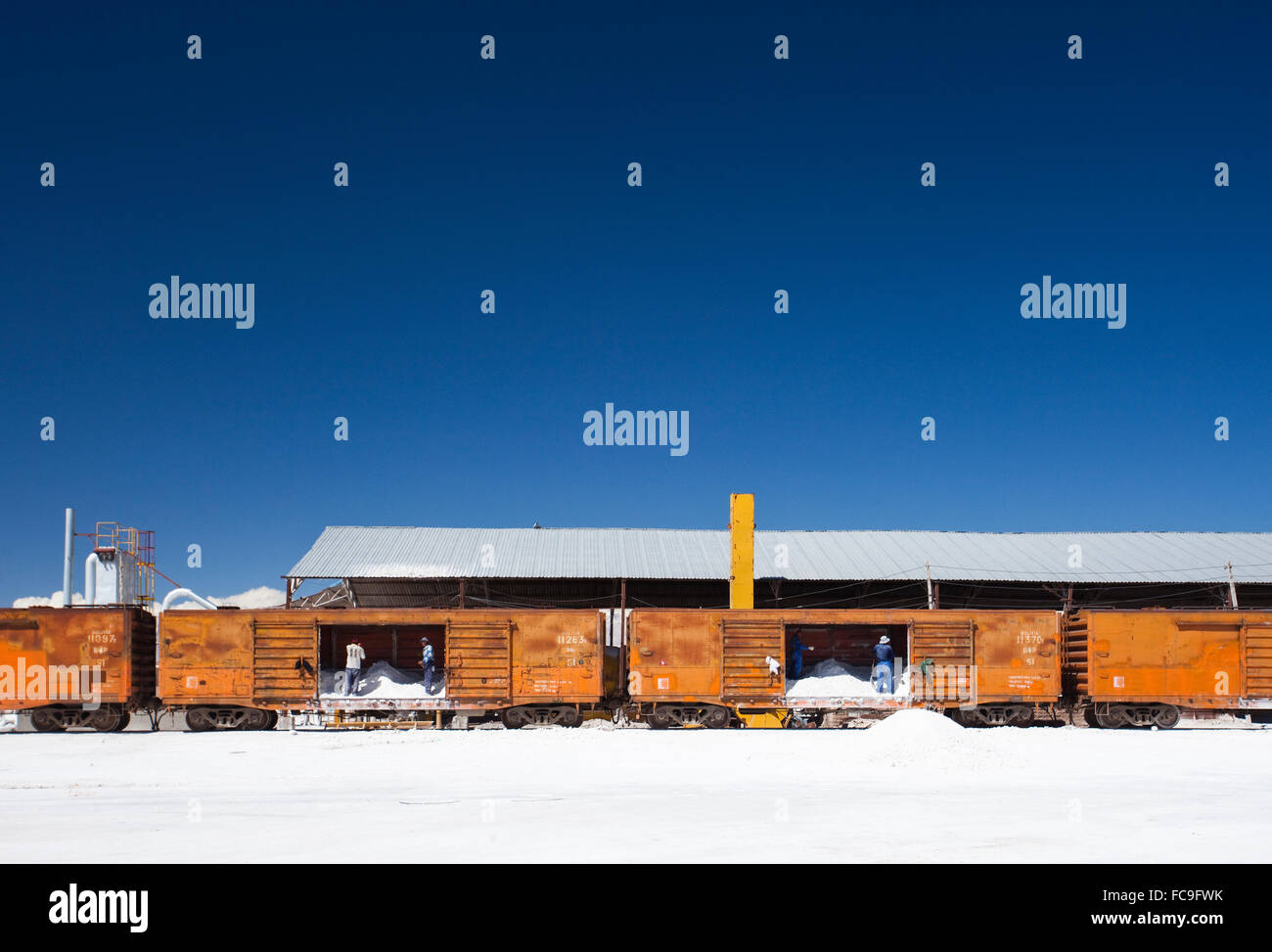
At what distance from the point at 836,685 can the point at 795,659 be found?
1.28 metres

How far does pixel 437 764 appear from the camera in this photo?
17.6 m

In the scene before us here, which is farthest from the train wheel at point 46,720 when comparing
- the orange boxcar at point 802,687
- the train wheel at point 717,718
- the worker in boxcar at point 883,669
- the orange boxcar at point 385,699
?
the worker in boxcar at point 883,669

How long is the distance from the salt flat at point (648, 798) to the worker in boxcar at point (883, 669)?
10.1 feet

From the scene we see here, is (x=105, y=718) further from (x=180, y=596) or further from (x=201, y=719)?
(x=180, y=596)

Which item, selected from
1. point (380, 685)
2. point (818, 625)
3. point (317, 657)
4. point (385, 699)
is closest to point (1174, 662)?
point (818, 625)

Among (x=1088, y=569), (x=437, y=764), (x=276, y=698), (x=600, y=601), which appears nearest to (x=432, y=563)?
(x=600, y=601)

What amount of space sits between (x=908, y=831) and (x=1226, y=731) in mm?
18511

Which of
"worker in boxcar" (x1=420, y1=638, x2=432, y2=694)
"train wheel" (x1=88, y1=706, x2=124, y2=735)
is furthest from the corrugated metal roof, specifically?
"train wheel" (x1=88, y1=706, x2=124, y2=735)

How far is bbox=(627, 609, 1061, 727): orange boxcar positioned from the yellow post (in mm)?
9456

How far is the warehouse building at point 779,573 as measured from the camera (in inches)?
1473

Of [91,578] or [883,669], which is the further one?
[91,578]

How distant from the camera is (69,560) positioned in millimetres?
36531


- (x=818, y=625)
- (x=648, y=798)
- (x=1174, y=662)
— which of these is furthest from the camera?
(x=818, y=625)
